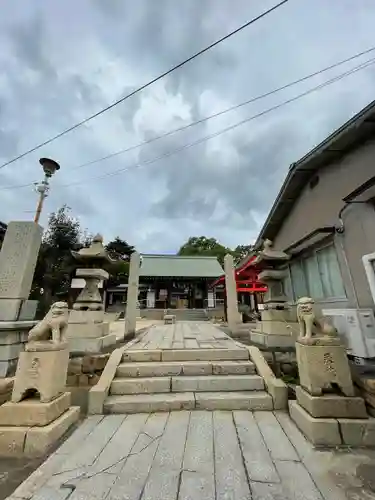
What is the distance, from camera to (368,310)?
12.7 ft

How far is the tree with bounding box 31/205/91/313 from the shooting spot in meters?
14.0

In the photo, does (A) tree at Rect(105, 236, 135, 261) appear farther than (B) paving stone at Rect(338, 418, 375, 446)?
Yes

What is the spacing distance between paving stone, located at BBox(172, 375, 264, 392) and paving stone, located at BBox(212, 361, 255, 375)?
20 cm

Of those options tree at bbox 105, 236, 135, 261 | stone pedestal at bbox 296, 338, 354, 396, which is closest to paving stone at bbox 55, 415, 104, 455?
stone pedestal at bbox 296, 338, 354, 396

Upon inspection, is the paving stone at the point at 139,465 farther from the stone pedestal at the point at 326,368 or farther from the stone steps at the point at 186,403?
the stone pedestal at the point at 326,368

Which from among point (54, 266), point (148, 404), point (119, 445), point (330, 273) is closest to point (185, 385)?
point (148, 404)

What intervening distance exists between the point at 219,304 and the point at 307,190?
18.0m

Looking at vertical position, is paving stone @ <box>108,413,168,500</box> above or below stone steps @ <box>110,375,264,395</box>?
below

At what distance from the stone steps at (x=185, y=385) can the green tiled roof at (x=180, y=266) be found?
19400 mm

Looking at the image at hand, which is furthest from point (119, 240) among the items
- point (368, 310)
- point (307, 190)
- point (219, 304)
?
point (368, 310)

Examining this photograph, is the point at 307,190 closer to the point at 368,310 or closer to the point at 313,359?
the point at 368,310

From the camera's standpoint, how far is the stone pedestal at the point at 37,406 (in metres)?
2.06

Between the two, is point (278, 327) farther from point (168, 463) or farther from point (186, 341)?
point (168, 463)

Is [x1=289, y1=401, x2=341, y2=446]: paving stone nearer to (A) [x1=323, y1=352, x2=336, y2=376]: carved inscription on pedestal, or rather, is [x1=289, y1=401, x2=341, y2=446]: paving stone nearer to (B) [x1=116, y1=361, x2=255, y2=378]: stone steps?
(A) [x1=323, y1=352, x2=336, y2=376]: carved inscription on pedestal
